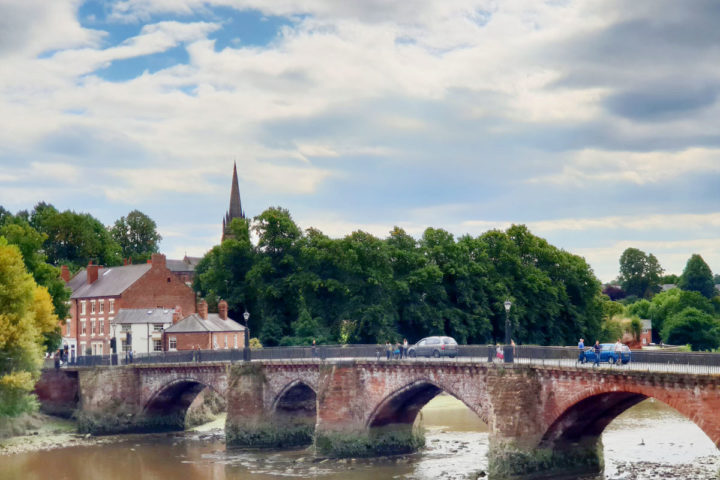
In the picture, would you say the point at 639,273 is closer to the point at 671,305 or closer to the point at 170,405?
the point at 671,305

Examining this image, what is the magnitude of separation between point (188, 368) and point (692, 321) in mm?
69849

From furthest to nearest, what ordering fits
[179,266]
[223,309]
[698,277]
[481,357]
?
[698,277] < [179,266] < [223,309] < [481,357]

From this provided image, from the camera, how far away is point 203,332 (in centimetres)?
7800

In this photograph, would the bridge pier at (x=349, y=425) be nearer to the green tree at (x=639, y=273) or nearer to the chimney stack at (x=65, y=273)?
the chimney stack at (x=65, y=273)

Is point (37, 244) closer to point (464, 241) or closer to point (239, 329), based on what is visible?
point (239, 329)

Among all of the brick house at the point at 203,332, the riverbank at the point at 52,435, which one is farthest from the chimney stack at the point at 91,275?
the riverbank at the point at 52,435

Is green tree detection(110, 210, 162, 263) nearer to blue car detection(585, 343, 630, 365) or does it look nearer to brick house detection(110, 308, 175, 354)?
brick house detection(110, 308, 175, 354)

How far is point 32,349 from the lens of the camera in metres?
59.0

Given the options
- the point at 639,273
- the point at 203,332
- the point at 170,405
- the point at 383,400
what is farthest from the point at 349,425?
the point at 639,273

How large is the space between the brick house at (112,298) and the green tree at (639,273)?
4063 inches

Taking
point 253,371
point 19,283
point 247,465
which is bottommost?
point 247,465

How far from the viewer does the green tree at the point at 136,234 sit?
5468 inches

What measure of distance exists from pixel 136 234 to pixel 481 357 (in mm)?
100088

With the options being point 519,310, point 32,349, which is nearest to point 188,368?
point 32,349
